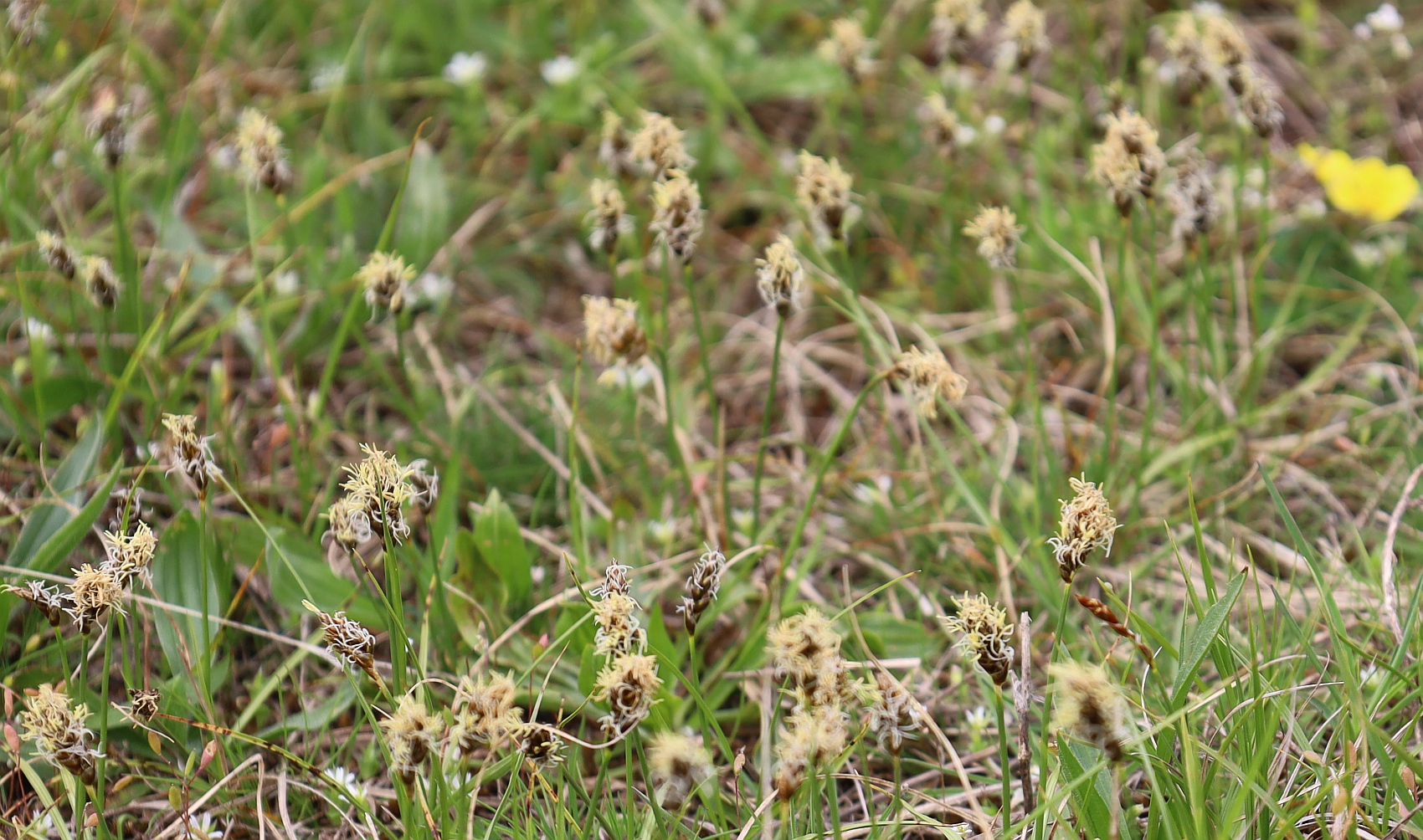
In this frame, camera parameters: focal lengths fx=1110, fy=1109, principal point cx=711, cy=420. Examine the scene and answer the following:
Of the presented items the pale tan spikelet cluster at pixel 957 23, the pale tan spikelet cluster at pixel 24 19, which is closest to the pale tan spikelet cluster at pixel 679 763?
the pale tan spikelet cluster at pixel 957 23

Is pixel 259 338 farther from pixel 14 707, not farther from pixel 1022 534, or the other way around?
pixel 1022 534

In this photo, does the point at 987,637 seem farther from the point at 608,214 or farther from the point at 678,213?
the point at 608,214

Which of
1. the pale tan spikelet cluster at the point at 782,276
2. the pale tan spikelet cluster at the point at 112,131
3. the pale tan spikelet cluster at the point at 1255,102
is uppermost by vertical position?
the pale tan spikelet cluster at the point at 1255,102

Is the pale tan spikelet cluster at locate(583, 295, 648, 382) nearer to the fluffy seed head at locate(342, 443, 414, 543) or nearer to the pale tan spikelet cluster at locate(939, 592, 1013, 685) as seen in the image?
the fluffy seed head at locate(342, 443, 414, 543)

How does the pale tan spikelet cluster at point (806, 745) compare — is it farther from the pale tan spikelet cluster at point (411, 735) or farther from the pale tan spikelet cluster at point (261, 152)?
the pale tan spikelet cluster at point (261, 152)

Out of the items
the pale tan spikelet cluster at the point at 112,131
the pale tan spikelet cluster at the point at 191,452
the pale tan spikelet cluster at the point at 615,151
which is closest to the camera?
the pale tan spikelet cluster at the point at 191,452
